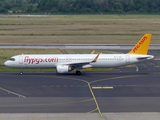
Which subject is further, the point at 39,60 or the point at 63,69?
the point at 39,60

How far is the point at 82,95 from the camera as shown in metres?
40.5

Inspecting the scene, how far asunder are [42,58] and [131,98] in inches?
775

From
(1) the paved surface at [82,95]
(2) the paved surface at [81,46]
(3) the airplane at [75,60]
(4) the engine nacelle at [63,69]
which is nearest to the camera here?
(1) the paved surface at [82,95]

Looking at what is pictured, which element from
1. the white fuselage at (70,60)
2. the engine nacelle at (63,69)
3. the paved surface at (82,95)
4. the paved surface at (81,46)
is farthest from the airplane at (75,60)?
the paved surface at (81,46)

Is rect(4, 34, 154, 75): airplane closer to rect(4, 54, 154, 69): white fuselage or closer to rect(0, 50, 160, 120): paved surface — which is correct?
rect(4, 54, 154, 69): white fuselage

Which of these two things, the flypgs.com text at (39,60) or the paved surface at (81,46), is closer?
the flypgs.com text at (39,60)

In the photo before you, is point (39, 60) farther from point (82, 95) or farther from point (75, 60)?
point (82, 95)

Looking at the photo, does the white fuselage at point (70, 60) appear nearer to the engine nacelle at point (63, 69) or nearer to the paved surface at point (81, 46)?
the engine nacelle at point (63, 69)

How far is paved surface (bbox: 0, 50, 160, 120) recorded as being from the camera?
108ft

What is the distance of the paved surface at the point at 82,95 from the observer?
32969 millimetres

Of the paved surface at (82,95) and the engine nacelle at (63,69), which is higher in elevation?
the engine nacelle at (63,69)

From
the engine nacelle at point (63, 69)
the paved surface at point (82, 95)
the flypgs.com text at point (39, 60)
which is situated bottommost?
the paved surface at point (82, 95)

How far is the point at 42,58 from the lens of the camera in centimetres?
5347

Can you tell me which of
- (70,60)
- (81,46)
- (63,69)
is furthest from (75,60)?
(81,46)
